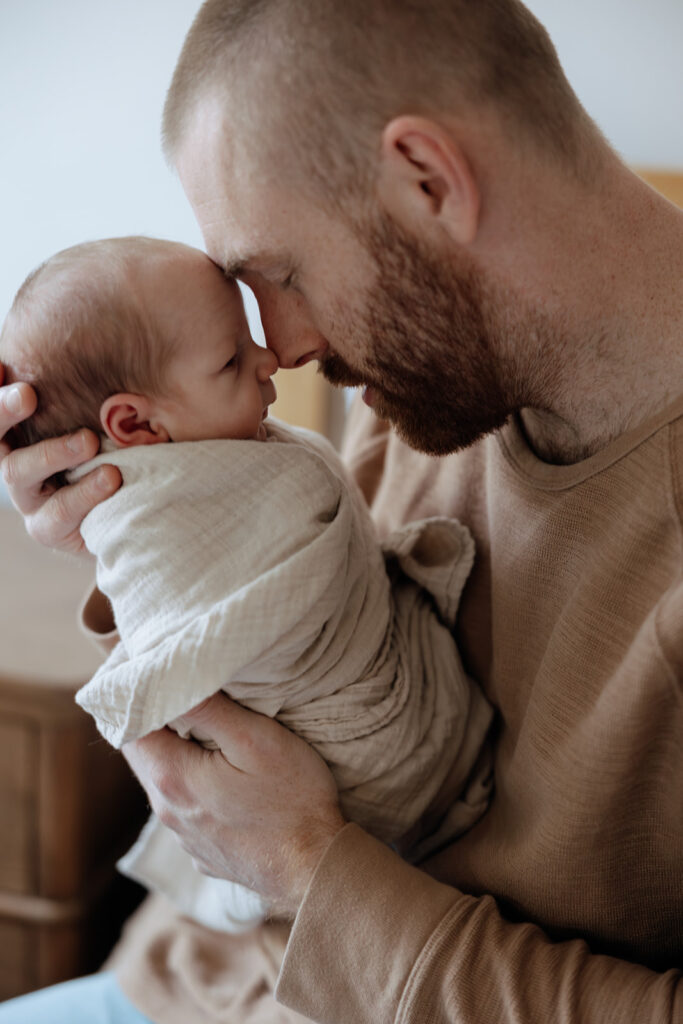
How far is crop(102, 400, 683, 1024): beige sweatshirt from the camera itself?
2.57ft

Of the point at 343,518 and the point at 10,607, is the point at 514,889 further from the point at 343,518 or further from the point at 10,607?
the point at 10,607

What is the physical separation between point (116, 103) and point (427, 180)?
1.54m

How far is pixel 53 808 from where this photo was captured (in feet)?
4.73

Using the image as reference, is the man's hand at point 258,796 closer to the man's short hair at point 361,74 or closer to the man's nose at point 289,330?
the man's nose at point 289,330

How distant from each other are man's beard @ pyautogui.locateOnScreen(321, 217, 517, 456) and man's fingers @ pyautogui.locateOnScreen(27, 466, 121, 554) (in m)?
0.27

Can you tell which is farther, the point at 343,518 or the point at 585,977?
the point at 343,518

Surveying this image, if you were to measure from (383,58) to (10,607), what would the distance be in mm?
1151

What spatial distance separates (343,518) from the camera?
909 millimetres

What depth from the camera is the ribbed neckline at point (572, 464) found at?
841 millimetres

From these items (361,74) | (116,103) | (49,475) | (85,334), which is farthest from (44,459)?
(116,103)

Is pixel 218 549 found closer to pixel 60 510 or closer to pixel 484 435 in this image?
pixel 60 510

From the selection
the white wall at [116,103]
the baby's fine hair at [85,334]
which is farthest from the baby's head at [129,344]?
the white wall at [116,103]

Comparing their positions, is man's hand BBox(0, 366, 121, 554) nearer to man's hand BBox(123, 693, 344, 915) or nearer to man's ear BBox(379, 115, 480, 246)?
man's hand BBox(123, 693, 344, 915)

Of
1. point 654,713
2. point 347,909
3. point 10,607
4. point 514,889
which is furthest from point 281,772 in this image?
point 10,607
